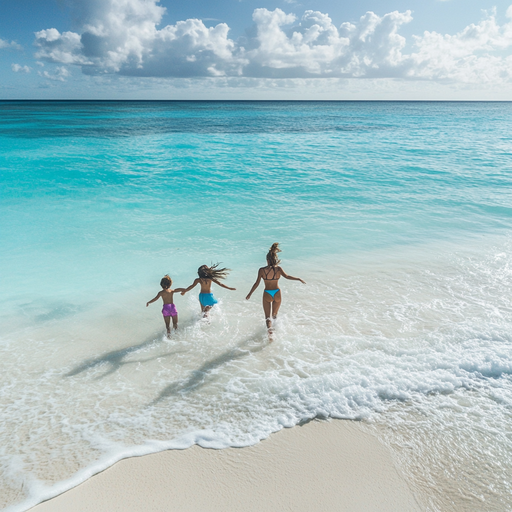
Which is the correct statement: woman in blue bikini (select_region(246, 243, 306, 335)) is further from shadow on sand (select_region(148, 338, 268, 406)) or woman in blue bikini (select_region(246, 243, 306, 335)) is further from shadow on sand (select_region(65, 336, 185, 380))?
shadow on sand (select_region(65, 336, 185, 380))

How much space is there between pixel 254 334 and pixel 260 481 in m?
2.78

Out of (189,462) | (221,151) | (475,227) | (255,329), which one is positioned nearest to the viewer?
(189,462)

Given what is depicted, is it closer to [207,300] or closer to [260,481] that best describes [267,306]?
[207,300]

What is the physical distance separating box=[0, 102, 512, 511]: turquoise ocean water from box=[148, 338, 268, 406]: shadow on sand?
3 cm

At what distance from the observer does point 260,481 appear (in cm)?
367

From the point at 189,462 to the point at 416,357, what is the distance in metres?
3.70

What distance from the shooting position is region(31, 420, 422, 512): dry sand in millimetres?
3445

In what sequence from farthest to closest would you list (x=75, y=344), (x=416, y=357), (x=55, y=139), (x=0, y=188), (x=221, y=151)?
1. (x=55, y=139)
2. (x=221, y=151)
3. (x=0, y=188)
4. (x=75, y=344)
5. (x=416, y=357)

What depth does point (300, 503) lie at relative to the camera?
11.4 feet

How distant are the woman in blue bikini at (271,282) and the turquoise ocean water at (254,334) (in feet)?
0.84

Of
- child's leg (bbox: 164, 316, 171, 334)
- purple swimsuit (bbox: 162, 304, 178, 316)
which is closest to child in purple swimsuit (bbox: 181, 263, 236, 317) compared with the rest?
purple swimsuit (bbox: 162, 304, 178, 316)

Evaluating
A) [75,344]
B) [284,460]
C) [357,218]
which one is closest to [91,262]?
[75,344]

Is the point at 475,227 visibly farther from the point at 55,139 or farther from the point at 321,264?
the point at 55,139

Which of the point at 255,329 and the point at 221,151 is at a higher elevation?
the point at 221,151
